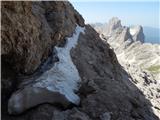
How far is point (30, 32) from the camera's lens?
74.0 feet

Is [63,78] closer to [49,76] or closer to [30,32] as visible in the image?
[49,76]

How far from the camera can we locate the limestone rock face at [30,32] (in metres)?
20.4

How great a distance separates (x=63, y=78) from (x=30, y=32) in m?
3.35

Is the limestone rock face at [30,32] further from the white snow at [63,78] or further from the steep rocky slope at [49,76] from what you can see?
the white snow at [63,78]

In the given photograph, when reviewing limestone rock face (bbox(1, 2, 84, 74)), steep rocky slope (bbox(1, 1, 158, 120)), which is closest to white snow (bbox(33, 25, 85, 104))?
steep rocky slope (bbox(1, 1, 158, 120))

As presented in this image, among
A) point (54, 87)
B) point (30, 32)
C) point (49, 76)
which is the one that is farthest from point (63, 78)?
point (30, 32)

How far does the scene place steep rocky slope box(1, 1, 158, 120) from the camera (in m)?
20.5

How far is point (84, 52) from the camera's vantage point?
29.2m

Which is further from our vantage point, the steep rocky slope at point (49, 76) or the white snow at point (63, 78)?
the white snow at point (63, 78)

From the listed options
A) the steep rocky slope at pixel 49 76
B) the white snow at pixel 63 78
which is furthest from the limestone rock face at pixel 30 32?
the white snow at pixel 63 78

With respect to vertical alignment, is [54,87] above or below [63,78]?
above

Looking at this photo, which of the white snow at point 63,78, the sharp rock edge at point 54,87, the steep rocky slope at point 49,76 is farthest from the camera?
the white snow at point 63,78

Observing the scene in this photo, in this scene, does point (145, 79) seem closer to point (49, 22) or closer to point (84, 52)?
point (84, 52)

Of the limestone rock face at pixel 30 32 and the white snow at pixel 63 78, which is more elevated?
the limestone rock face at pixel 30 32
